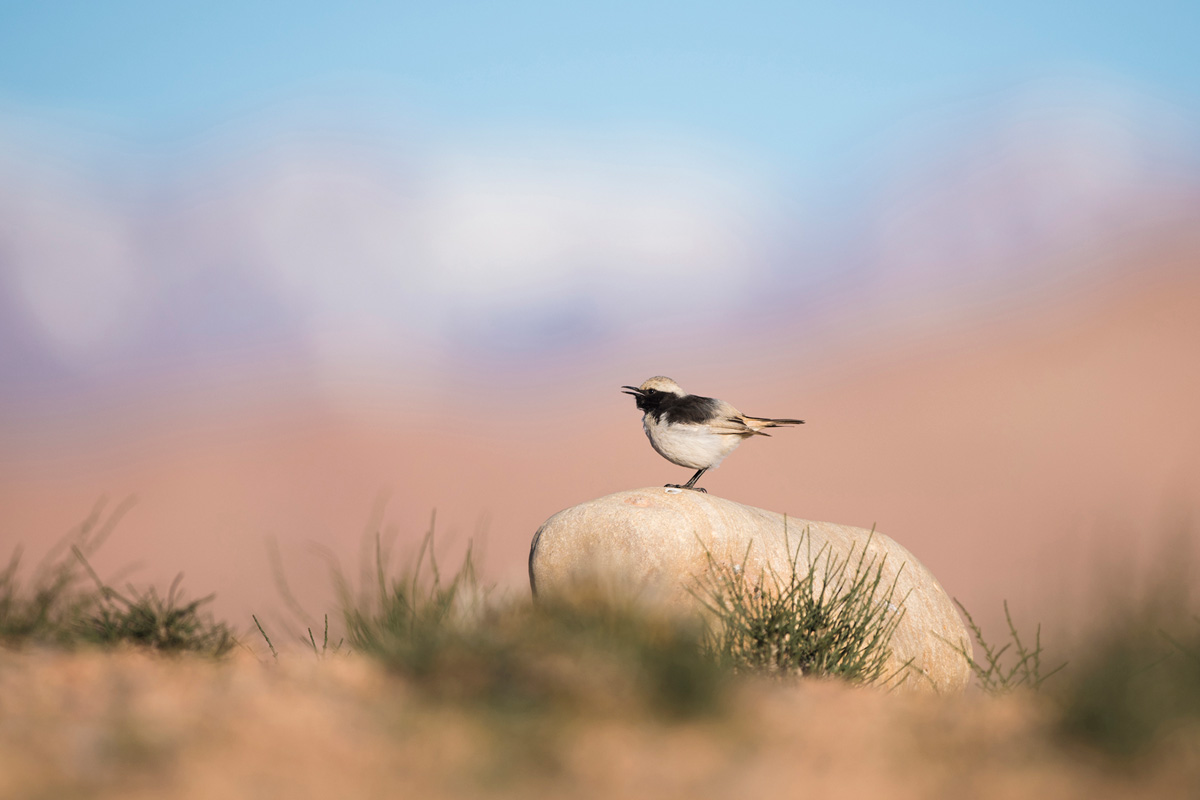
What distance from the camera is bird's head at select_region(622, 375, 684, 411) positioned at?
8.01 m

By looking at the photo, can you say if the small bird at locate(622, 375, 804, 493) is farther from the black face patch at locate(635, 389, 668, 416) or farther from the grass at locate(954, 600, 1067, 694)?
the grass at locate(954, 600, 1067, 694)

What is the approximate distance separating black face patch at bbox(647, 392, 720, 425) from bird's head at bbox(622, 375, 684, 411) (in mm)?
39

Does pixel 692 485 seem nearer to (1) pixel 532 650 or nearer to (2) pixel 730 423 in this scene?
(2) pixel 730 423

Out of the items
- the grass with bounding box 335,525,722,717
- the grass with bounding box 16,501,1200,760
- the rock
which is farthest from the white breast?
the grass with bounding box 335,525,722,717

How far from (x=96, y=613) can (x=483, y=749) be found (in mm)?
3594

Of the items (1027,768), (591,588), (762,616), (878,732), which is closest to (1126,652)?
Result: (1027,768)

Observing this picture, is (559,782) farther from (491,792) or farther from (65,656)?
(65,656)

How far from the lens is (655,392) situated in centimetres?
804

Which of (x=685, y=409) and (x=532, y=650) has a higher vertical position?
(x=685, y=409)

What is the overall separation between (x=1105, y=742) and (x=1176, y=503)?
4.03 ft

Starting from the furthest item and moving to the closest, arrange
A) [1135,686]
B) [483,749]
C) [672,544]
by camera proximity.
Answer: [672,544] → [1135,686] → [483,749]

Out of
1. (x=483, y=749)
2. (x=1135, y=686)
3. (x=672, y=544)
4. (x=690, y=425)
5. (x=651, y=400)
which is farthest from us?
(x=651, y=400)

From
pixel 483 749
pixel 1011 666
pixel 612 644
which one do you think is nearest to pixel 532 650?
pixel 612 644

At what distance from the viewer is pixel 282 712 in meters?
4.00
